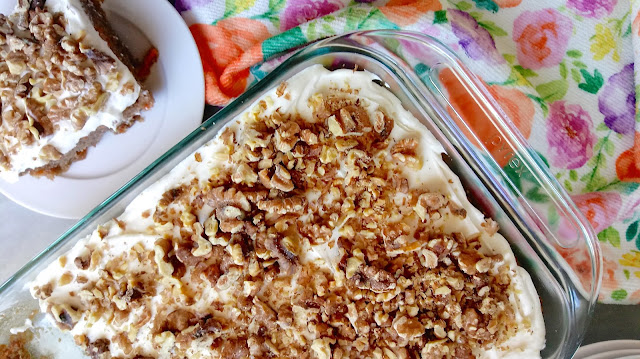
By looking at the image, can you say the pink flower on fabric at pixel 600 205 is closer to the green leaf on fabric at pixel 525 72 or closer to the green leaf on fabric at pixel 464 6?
the green leaf on fabric at pixel 525 72

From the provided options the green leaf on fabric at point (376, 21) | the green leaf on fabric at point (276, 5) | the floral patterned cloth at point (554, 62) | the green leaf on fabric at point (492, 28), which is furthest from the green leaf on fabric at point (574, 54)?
the green leaf on fabric at point (276, 5)

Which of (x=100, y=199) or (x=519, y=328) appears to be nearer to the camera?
(x=519, y=328)

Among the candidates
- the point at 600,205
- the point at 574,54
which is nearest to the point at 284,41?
the point at 574,54

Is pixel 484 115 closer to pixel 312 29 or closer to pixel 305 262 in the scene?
pixel 312 29

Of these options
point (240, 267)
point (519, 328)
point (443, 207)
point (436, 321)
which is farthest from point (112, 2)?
point (519, 328)

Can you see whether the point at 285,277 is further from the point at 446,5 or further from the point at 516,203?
the point at 446,5

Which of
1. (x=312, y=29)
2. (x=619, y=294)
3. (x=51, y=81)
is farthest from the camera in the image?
(x=619, y=294)

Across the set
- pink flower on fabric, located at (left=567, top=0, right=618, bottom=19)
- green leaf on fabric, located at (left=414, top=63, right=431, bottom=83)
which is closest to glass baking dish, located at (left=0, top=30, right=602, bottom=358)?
green leaf on fabric, located at (left=414, top=63, right=431, bottom=83)
